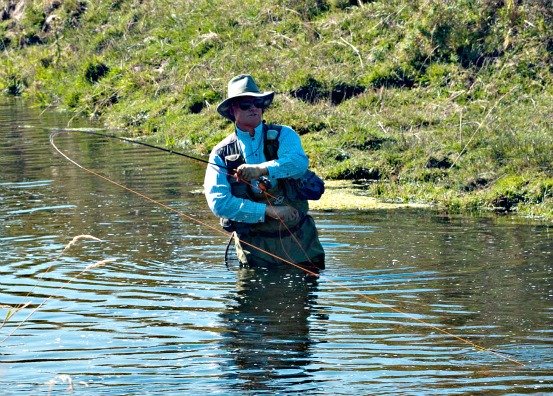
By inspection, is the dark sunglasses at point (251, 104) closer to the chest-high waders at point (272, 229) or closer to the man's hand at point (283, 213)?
the chest-high waders at point (272, 229)

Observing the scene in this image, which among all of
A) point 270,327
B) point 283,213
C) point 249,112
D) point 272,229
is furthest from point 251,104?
point 270,327

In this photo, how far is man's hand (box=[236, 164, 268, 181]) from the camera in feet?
27.3

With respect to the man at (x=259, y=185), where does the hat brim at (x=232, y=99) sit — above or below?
above

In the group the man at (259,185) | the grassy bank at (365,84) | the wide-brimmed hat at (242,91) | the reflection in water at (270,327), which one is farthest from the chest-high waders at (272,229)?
the grassy bank at (365,84)

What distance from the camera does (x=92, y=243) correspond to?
10180mm

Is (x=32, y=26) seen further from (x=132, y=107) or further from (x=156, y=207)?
(x=156, y=207)

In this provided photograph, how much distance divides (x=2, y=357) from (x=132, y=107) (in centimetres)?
1312

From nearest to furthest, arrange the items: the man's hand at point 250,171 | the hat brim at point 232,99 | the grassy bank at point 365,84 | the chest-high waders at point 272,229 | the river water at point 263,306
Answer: the river water at point 263,306 → the man's hand at point 250,171 → the hat brim at point 232,99 → the chest-high waders at point 272,229 → the grassy bank at point 365,84

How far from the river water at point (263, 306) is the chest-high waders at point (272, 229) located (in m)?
0.13

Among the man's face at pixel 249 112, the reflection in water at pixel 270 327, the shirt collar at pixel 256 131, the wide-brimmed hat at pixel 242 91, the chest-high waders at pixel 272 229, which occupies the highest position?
the wide-brimmed hat at pixel 242 91

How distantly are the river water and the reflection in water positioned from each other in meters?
0.02

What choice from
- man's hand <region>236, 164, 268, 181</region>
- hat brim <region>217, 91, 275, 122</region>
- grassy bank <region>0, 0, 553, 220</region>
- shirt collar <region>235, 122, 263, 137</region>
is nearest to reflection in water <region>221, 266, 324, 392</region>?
man's hand <region>236, 164, 268, 181</region>

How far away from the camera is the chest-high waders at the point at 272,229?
8.66 meters

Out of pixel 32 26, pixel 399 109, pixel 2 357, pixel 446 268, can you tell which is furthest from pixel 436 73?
pixel 32 26
